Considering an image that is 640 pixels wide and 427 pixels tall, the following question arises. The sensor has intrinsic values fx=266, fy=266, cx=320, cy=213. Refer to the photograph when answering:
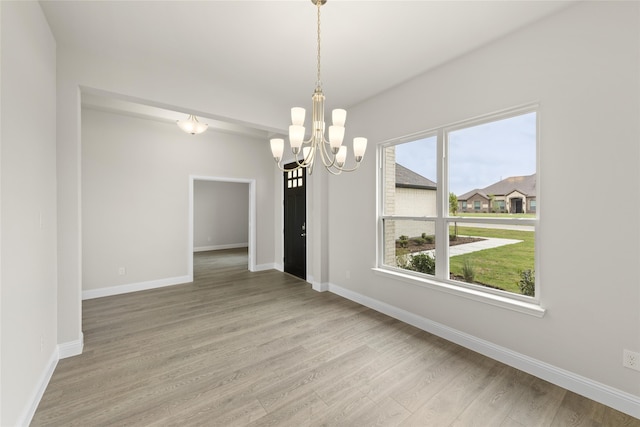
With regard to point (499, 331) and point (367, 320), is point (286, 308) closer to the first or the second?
point (367, 320)

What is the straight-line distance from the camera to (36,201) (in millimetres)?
1956

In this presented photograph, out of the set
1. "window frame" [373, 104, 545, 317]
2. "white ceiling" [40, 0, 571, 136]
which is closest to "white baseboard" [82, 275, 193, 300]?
"white ceiling" [40, 0, 571, 136]

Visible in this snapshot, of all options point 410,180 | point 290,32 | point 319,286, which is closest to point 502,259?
point 410,180

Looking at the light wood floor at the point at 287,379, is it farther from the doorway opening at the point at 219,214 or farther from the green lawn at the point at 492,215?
the doorway opening at the point at 219,214

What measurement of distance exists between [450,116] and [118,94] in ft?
11.4

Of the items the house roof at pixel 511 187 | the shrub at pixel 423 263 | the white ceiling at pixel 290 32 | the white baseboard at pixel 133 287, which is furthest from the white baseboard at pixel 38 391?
the house roof at pixel 511 187

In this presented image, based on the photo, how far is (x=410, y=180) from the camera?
3.38m

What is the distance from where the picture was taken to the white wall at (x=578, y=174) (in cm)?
181

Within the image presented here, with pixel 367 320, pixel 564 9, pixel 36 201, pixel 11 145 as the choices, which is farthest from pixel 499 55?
pixel 36 201

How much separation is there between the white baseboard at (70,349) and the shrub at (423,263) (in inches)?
143

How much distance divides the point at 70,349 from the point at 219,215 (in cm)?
691

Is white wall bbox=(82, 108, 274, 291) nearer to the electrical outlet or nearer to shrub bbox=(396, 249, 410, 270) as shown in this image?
shrub bbox=(396, 249, 410, 270)

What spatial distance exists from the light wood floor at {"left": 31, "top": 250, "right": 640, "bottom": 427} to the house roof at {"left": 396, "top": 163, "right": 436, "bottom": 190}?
66.2 inches

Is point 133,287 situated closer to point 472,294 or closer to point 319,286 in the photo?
point 319,286
